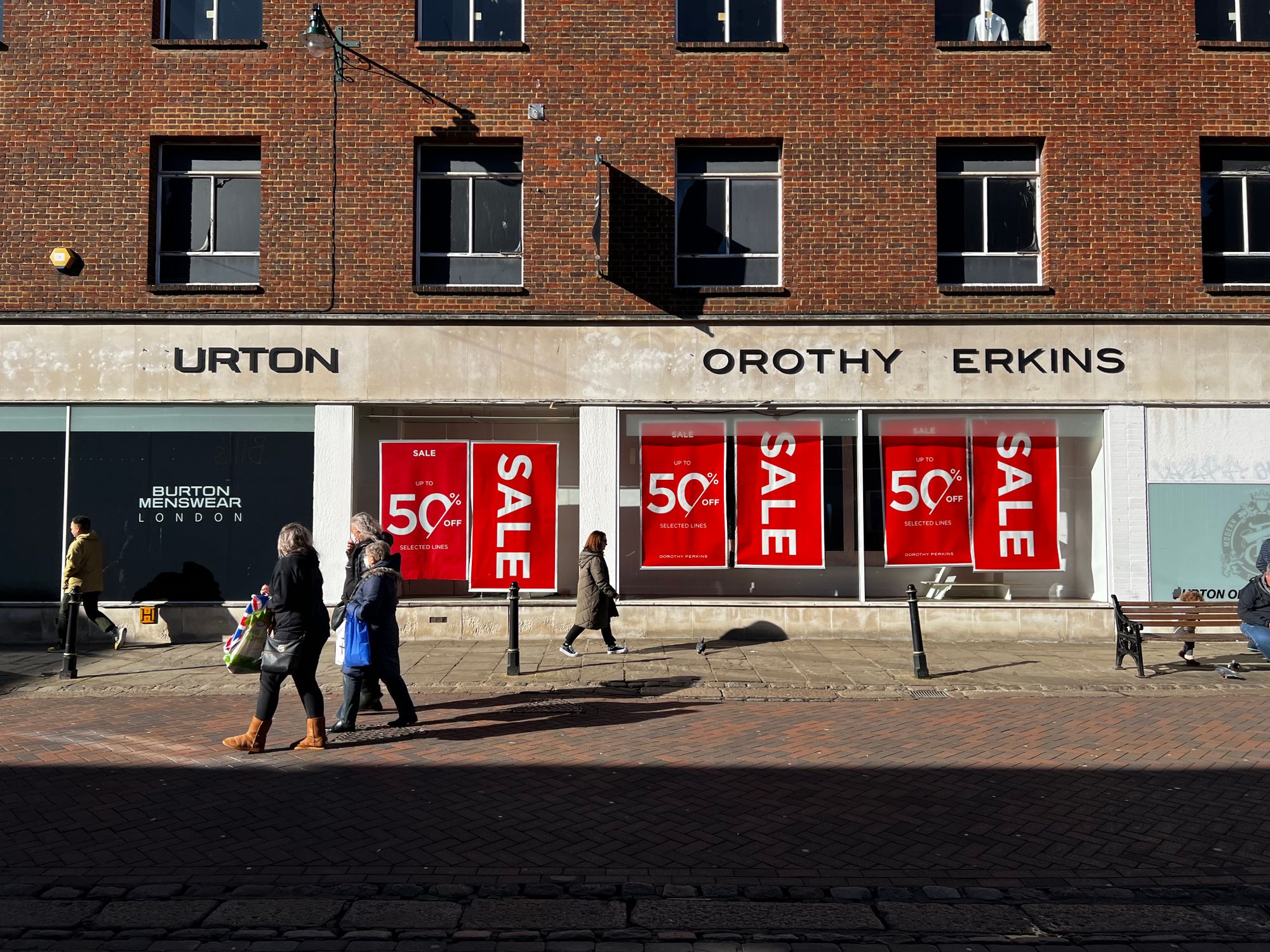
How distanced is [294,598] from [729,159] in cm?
934

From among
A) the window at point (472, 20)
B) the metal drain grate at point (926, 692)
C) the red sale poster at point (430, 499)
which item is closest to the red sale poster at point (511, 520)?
the red sale poster at point (430, 499)

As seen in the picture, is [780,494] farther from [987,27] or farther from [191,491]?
[191,491]

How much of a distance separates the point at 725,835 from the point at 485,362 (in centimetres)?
895

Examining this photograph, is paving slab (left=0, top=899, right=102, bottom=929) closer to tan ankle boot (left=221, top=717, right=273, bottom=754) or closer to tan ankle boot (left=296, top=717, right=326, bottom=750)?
tan ankle boot (left=221, top=717, right=273, bottom=754)

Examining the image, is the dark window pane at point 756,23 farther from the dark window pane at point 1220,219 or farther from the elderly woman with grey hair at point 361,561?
the elderly woman with grey hair at point 361,561

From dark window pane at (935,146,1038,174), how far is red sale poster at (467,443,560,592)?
740 cm

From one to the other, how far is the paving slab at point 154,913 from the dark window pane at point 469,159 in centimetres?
1105

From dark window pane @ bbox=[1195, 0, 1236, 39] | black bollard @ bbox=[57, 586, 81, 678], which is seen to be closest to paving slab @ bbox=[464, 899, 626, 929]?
black bollard @ bbox=[57, 586, 81, 678]

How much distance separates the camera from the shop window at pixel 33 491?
43.0 ft

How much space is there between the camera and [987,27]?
13.7m

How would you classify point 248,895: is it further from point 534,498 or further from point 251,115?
point 251,115

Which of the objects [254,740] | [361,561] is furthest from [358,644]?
[254,740]

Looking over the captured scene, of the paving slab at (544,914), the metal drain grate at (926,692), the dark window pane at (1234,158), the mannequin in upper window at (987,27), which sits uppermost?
the mannequin in upper window at (987,27)

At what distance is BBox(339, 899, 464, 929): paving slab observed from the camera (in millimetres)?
4406
